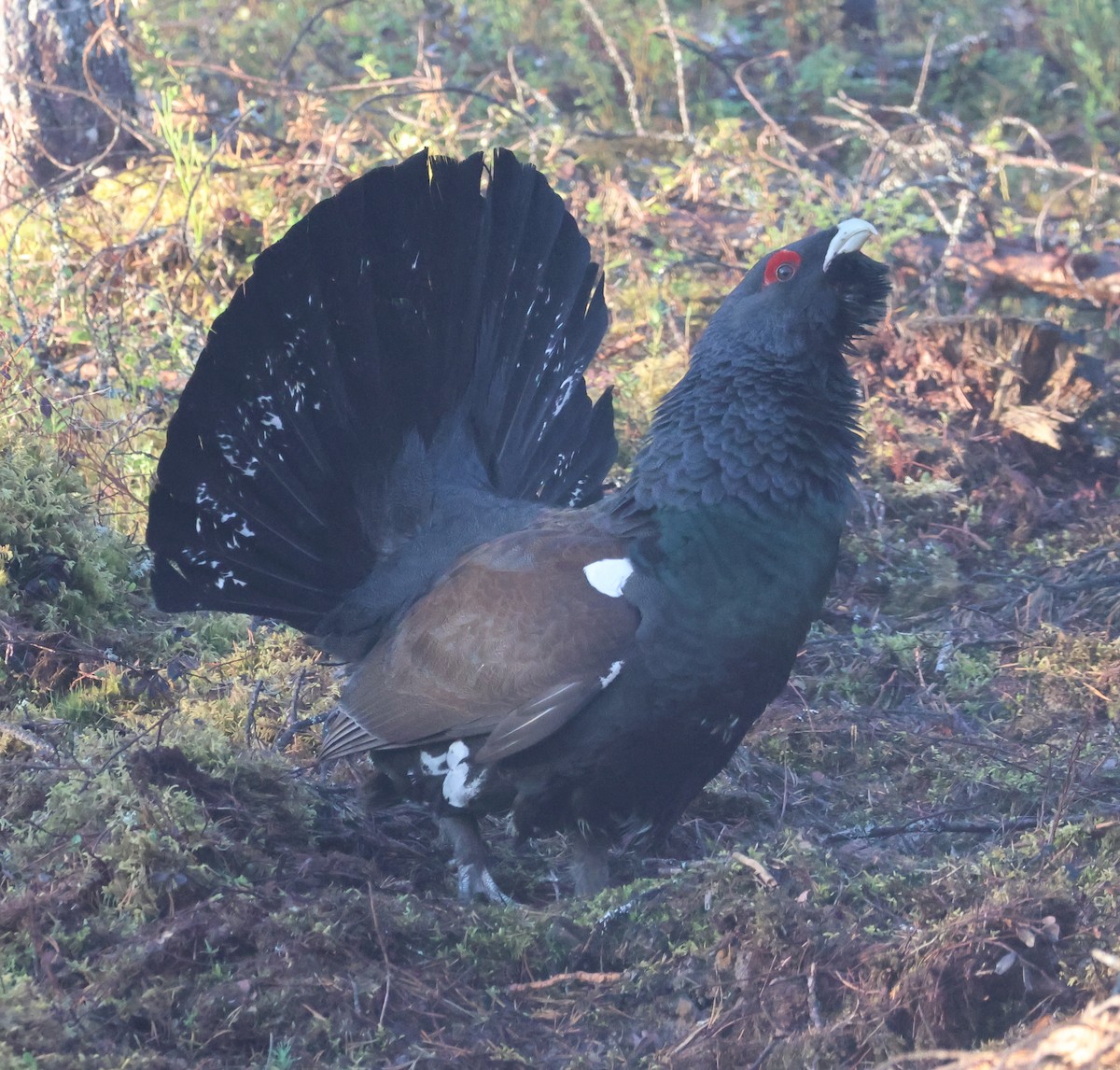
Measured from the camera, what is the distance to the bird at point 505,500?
373 cm

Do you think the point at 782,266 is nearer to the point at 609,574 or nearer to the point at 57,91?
the point at 609,574

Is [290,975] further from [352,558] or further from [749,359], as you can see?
[749,359]

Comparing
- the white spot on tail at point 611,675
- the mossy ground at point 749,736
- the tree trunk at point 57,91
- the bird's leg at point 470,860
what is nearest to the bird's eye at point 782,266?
the white spot on tail at point 611,675

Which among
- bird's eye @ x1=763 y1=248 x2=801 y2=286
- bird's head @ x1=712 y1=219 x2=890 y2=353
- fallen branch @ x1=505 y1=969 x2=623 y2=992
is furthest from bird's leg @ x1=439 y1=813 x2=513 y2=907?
bird's eye @ x1=763 y1=248 x2=801 y2=286

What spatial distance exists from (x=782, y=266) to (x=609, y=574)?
1.13 metres

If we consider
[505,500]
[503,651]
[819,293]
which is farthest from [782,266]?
[503,651]

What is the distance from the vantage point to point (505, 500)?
4.75m

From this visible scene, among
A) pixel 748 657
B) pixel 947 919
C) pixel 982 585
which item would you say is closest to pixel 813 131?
pixel 982 585

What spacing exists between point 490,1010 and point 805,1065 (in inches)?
32.8

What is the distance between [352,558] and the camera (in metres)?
4.67

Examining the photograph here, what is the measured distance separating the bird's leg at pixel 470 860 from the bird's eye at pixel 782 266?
1949 millimetres

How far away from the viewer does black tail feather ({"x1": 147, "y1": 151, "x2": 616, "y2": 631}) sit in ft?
14.1

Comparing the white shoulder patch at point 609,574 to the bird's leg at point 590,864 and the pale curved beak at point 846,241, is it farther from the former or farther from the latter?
the pale curved beak at point 846,241

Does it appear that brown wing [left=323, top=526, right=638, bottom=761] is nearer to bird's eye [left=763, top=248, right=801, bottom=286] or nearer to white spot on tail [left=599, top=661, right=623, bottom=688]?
white spot on tail [left=599, top=661, right=623, bottom=688]
